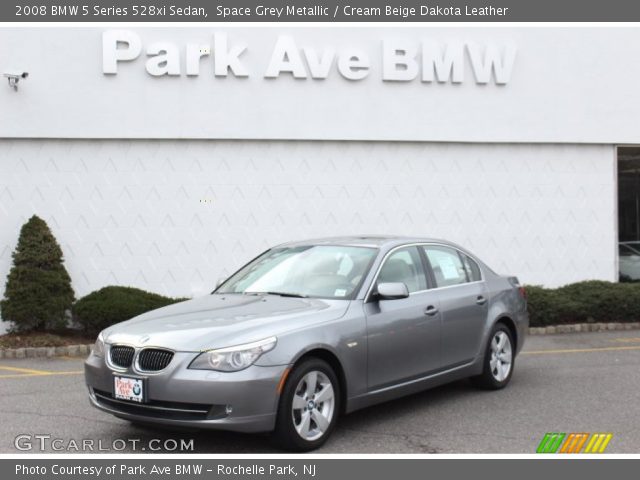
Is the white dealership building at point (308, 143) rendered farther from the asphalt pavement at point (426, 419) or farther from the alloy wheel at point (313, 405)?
the alloy wheel at point (313, 405)

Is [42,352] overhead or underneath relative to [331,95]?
underneath

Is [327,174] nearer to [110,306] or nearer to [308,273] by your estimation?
[110,306]

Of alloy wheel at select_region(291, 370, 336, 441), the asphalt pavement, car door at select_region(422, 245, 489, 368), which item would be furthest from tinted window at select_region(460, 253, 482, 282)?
alloy wheel at select_region(291, 370, 336, 441)

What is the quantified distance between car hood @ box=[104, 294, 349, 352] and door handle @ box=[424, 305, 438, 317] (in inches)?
38.5

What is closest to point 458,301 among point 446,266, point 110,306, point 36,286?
point 446,266

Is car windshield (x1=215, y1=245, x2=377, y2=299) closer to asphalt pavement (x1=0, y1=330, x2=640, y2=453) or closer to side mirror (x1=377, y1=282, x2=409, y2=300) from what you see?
side mirror (x1=377, y1=282, x2=409, y2=300)

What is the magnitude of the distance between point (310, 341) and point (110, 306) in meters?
6.92

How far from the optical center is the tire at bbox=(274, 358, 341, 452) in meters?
5.74

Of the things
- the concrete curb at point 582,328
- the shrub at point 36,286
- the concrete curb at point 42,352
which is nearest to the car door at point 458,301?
the concrete curb at point 582,328

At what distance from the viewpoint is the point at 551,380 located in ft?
29.2

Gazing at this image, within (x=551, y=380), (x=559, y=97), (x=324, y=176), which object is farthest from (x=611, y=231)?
(x=551, y=380)

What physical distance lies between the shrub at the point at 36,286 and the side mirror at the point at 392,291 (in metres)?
7.26

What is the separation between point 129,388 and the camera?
19.0 ft

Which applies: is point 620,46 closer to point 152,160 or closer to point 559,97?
point 559,97
